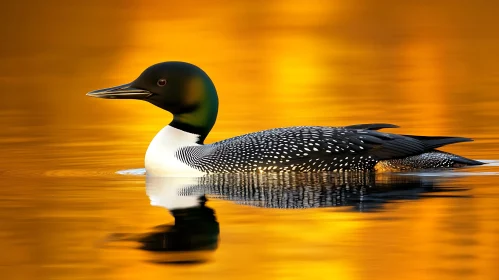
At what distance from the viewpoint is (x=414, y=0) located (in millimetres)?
39031

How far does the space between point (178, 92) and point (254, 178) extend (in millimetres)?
921

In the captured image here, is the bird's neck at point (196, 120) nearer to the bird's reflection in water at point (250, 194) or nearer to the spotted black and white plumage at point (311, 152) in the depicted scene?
the spotted black and white plumage at point (311, 152)

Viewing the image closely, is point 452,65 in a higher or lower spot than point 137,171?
higher

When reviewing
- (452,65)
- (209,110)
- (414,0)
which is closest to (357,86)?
(452,65)

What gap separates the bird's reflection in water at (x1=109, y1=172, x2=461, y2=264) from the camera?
7309 millimetres

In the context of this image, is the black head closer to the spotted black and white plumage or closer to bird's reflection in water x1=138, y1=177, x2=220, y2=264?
the spotted black and white plumage

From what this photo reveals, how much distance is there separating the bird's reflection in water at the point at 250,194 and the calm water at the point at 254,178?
2cm

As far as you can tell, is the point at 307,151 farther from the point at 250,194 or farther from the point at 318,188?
the point at 250,194

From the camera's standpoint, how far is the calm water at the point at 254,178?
6.80m

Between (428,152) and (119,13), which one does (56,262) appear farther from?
(119,13)

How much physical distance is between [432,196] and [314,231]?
1470 mm

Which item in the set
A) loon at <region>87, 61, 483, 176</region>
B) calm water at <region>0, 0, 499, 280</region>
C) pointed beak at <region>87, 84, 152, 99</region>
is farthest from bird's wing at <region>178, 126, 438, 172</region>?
pointed beak at <region>87, 84, 152, 99</region>

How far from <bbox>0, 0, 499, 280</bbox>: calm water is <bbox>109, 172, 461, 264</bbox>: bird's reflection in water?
2 centimetres

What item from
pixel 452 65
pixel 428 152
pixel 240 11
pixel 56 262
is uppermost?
pixel 240 11
